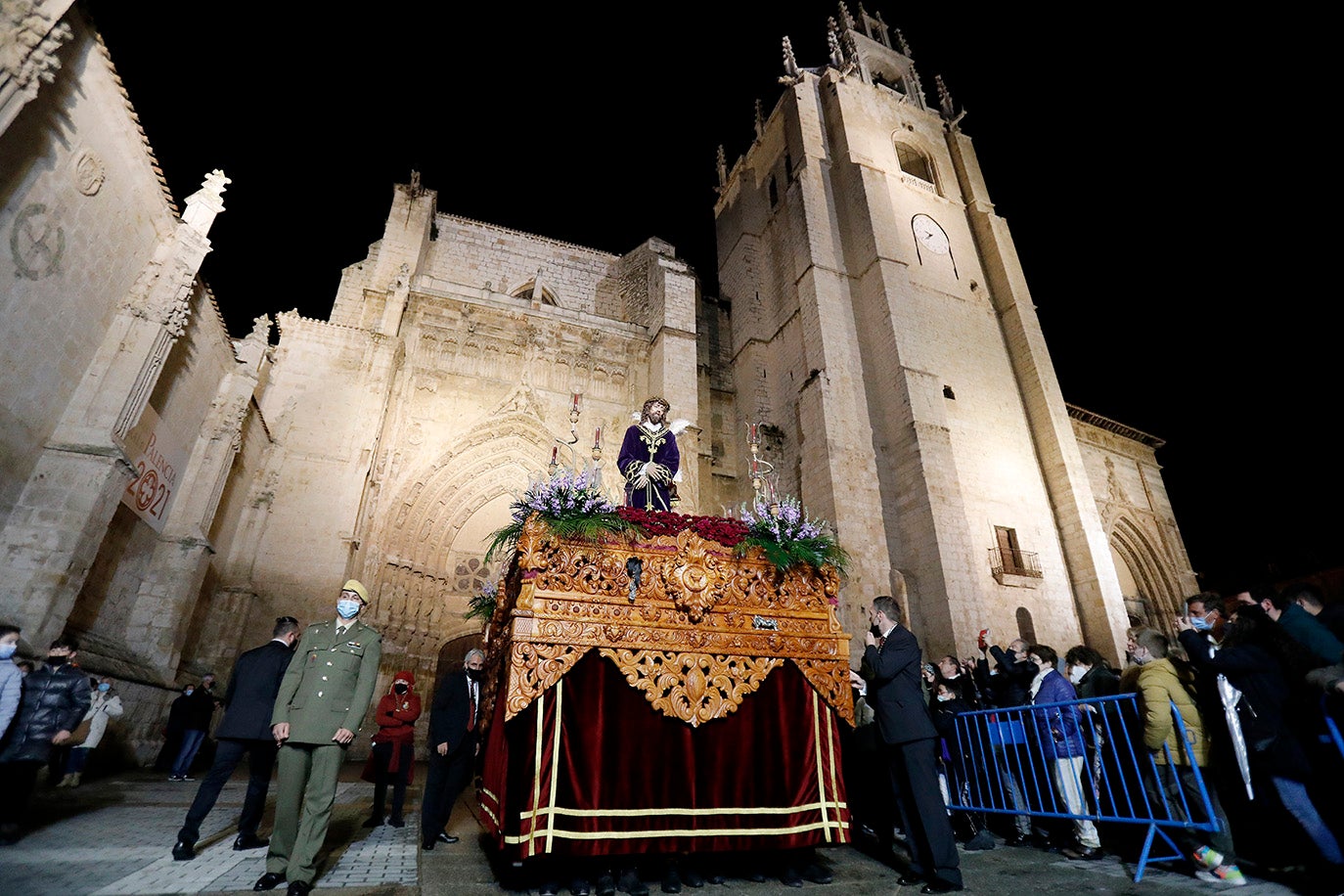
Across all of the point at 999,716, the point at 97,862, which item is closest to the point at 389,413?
the point at 97,862

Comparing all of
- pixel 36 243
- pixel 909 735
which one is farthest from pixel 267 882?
pixel 36 243

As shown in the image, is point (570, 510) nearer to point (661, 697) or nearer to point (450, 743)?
point (661, 697)

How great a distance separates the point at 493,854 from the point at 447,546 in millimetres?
9590

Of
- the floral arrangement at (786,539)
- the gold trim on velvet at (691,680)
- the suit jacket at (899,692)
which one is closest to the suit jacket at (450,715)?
the gold trim on velvet at (691,680)

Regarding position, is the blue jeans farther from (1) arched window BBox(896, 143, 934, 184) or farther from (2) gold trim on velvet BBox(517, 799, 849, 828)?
(1) arched window BBox(896, 143, 934, 184)

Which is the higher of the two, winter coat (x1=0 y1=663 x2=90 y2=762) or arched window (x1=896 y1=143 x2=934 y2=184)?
arched window (x1=896 y1=143 x2=934 y2=184)

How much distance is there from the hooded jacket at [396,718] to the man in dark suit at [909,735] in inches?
151

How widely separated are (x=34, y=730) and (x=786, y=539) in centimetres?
522

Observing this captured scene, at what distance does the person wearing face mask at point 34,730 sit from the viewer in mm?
3688

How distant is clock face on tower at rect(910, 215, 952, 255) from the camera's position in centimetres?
1777

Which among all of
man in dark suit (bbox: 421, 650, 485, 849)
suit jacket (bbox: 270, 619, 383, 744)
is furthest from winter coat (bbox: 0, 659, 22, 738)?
man in dark suit (bbox: 421, 650, 485, 849)

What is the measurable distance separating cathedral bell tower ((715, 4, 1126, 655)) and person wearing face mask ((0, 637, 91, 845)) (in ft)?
35.8

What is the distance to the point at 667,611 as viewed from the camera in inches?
135

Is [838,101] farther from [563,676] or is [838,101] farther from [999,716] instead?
[563,676]
